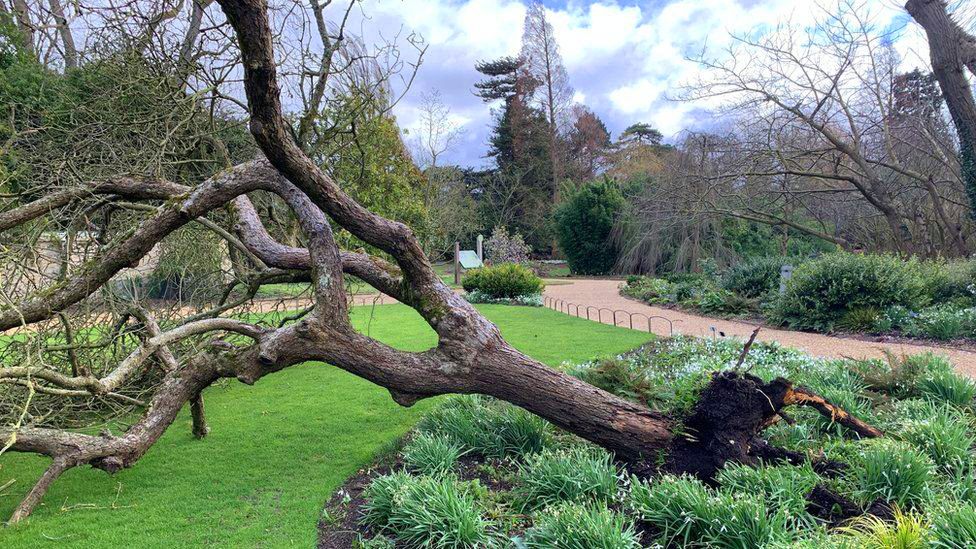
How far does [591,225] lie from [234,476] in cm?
2371

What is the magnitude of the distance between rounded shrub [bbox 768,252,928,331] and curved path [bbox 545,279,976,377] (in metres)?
0.54

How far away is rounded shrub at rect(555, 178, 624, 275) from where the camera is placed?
25906 mm

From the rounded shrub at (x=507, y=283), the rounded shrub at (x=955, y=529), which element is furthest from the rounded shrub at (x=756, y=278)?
the rounded shrub at (x=955, y=529)

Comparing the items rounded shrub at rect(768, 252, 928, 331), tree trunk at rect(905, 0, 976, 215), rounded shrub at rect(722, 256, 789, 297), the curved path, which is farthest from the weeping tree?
rounded shrub at rect(722, 256, 789, 297)

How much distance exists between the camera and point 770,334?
29.7ft

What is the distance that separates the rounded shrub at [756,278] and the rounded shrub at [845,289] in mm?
3107

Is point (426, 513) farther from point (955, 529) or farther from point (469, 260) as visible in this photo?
point (469, 260)

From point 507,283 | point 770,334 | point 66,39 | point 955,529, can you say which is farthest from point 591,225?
point 955,529

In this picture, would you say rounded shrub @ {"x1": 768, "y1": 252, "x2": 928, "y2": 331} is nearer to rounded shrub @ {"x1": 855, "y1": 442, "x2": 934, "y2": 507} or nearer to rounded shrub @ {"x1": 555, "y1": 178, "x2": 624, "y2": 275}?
rounded shrub @ {"x1": 855, "y1": 442, "x2": 934, "y2": 507}

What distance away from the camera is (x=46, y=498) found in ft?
12.0

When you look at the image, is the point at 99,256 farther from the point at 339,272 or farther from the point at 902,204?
the point at 902,204

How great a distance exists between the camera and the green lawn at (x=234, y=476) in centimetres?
314

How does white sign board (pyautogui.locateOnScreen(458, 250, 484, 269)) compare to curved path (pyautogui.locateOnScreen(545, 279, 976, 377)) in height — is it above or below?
above

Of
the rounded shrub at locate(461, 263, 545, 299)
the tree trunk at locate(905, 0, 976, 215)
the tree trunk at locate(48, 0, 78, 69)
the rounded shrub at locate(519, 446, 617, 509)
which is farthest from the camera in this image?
the rounded shrub at locate(461, 263, 545, 299)
